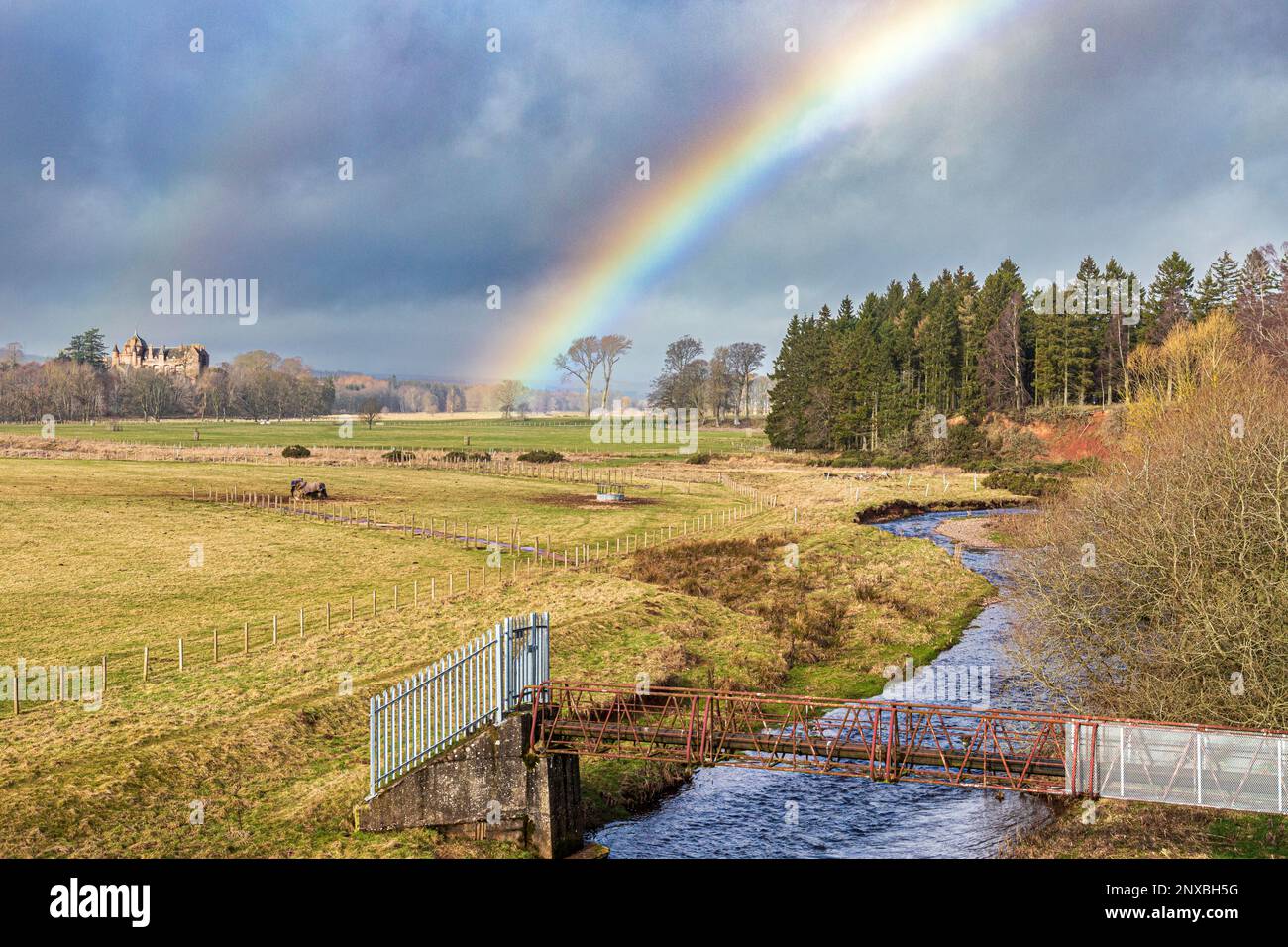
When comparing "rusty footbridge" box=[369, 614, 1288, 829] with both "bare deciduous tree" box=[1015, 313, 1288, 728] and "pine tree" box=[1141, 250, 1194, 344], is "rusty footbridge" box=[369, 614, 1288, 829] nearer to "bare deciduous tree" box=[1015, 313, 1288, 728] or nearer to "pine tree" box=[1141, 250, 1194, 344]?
"bare deciduous tree" box=[1015, 313, 1288, 728]

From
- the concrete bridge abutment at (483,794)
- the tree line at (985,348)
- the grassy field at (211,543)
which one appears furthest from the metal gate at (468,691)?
the tree line at (985,348)

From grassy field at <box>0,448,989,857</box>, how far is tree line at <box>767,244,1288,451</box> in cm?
6053

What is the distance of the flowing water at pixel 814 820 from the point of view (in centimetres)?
2445

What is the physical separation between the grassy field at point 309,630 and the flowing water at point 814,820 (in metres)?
1.77

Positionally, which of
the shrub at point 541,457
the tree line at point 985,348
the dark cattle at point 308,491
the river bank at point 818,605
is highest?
the tree line at point 985,348

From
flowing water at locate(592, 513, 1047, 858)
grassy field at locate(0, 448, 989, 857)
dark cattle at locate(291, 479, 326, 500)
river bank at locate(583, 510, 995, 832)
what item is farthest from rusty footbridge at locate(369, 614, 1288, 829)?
dark cattle at locate(291, 479, 326, 500)

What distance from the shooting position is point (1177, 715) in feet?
89.2

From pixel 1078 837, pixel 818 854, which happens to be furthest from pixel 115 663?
pixel 1078 837

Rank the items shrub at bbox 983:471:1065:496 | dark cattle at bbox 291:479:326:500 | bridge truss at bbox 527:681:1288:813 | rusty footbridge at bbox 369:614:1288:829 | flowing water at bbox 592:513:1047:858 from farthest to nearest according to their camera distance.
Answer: shrub at bbox 983:471:1065:496 → dark cattle at bbox 291:479:326:500 → flowing water at bbox 592:513:1047:858 → rusty footbridge at bbox 369:614:1288:829 → bridge truss at bbox 527:681:1288:813

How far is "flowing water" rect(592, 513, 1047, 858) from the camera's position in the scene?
24453mm

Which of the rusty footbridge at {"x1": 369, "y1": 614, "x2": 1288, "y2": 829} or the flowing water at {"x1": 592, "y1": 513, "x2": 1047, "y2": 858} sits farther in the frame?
the flowing water at {"x1": 592, "y1": 513, "x2": 1047, "y2": 858}

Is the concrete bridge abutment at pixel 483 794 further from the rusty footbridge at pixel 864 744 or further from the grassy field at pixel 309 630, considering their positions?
the grassy field at pixel 309 630

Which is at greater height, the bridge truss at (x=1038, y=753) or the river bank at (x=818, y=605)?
the bridge truss at (x=1038, y=753)
